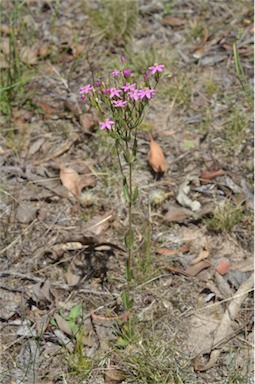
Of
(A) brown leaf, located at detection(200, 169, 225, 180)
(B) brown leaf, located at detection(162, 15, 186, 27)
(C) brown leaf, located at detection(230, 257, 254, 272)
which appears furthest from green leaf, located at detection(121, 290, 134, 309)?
(B) brown leaf, located at detection(162, 15, 186, 27)

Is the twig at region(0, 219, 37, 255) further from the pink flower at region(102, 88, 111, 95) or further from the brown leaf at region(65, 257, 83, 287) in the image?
the pink flower at region(102, 88, 111, 95)

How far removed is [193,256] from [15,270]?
0.92 meters

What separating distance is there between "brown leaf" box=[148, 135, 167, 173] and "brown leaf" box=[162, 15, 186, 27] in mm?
1293

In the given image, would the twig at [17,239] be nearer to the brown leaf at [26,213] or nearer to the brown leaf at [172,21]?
the brown leaf at [26,213]

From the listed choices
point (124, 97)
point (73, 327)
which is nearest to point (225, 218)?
point (73, 327)

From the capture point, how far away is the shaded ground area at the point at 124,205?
279 cm

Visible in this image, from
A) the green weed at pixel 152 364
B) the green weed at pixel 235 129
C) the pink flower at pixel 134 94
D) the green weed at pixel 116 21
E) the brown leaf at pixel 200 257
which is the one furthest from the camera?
the green weed at pixel 116 21

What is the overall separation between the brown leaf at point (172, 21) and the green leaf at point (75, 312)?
245cm

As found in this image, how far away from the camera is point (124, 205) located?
3.36 metres

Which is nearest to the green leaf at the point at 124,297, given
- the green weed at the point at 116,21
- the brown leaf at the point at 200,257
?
the brown leaf at the point at 200,257

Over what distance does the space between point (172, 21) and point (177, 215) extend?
1806 millimetres

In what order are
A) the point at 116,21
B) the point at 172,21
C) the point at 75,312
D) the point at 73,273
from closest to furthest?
the point at 75,312 → the point at 73,273 → the point at 116,21 → the point at 172,21

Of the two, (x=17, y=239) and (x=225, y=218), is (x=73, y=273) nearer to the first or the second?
(x=17, y=239)

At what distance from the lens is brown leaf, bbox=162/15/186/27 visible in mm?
4473
